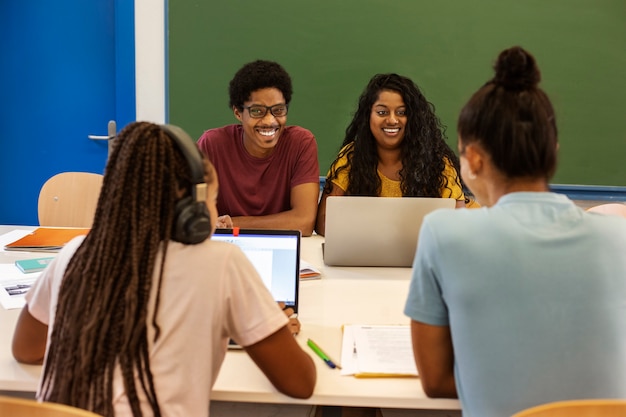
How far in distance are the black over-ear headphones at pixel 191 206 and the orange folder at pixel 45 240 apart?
1.07m

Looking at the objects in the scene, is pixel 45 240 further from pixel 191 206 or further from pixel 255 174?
pixel 191 206

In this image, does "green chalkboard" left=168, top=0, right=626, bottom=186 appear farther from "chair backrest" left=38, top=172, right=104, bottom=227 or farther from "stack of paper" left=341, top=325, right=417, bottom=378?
"stack of paper" left=341, top=325, right=417, bottom=378

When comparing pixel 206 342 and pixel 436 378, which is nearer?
pixel 206 342

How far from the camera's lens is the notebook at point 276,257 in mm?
1456

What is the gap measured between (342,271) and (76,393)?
107 cm

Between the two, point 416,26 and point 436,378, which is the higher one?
point 416,26

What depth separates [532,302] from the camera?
3.20ft

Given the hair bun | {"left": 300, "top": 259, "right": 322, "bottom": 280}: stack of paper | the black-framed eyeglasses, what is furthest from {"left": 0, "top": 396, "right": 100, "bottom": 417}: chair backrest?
the black-framed eyeglasses

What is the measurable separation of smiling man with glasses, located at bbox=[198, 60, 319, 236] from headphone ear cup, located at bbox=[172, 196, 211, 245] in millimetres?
1336

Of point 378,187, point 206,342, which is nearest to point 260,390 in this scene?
point 206,342

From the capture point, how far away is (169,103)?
10.6 feet

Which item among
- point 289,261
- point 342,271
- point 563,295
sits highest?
point 563,295

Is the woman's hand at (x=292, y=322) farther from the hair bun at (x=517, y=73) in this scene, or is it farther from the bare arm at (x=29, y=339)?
the hair bun at (x=517, y=73)

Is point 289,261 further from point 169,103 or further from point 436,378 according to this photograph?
point 169,103
